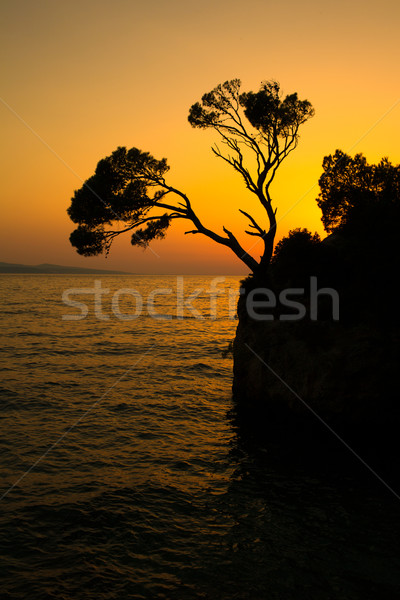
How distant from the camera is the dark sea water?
7414mm

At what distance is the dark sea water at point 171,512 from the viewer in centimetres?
741

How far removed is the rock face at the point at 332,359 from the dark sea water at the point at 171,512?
1.68m

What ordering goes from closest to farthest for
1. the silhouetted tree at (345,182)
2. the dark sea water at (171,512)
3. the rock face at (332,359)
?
the dark sea water at (171,512) → the rock face at (332,359) → the silhouetted tree at (345,182)

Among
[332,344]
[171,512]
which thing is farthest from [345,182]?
[171,512]

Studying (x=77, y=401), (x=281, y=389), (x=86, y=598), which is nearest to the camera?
(x=86, y=598)

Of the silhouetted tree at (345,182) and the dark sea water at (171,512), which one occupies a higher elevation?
the silhouetted tree at (345,182)

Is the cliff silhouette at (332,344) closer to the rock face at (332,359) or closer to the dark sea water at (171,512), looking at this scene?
the rock face at (332,359)

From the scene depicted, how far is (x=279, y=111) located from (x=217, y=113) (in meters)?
3.60

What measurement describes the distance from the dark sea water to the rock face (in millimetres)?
1685

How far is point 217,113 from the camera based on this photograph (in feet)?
77.2

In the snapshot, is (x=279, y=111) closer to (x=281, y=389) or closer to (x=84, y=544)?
(x=281, y=389)

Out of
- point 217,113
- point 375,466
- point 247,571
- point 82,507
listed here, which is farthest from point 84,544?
point 217,113

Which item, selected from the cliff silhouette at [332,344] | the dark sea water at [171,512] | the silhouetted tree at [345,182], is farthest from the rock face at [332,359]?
the silhouetted tree at [345,182]

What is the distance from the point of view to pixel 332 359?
1368cm
